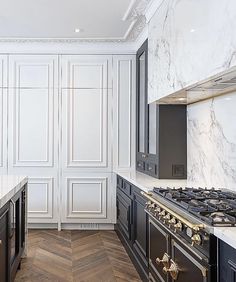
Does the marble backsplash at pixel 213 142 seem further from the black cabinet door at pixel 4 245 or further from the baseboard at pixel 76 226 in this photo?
the baseboard at pixel 76 226

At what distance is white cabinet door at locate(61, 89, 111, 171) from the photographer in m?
5.76

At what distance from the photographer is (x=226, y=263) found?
62.7 inches

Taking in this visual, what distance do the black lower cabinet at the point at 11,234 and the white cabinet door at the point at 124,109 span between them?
6.44 feet

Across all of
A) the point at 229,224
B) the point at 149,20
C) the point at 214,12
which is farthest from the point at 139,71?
the point at 229,224

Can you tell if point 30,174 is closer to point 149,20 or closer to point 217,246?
point 149,20

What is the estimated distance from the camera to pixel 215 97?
132 inches

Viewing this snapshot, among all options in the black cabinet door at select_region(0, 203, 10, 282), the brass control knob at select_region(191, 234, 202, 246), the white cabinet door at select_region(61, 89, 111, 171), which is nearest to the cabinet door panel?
the white cabinet door at select_region(61, 89, 111, 171)

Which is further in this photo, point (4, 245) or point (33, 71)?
point (33, 71)

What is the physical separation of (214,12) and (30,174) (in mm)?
4140

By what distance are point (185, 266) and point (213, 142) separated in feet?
4.95

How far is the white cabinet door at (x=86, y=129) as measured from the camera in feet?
18.9

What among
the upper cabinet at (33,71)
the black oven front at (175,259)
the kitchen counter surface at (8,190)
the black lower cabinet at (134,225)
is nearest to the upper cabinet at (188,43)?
the black oven front at (175,259)

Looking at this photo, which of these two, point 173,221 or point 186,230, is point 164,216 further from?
point 186,230

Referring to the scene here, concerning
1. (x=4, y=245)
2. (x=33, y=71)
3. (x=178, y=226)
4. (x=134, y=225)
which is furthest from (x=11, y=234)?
(x=33, y=71)
